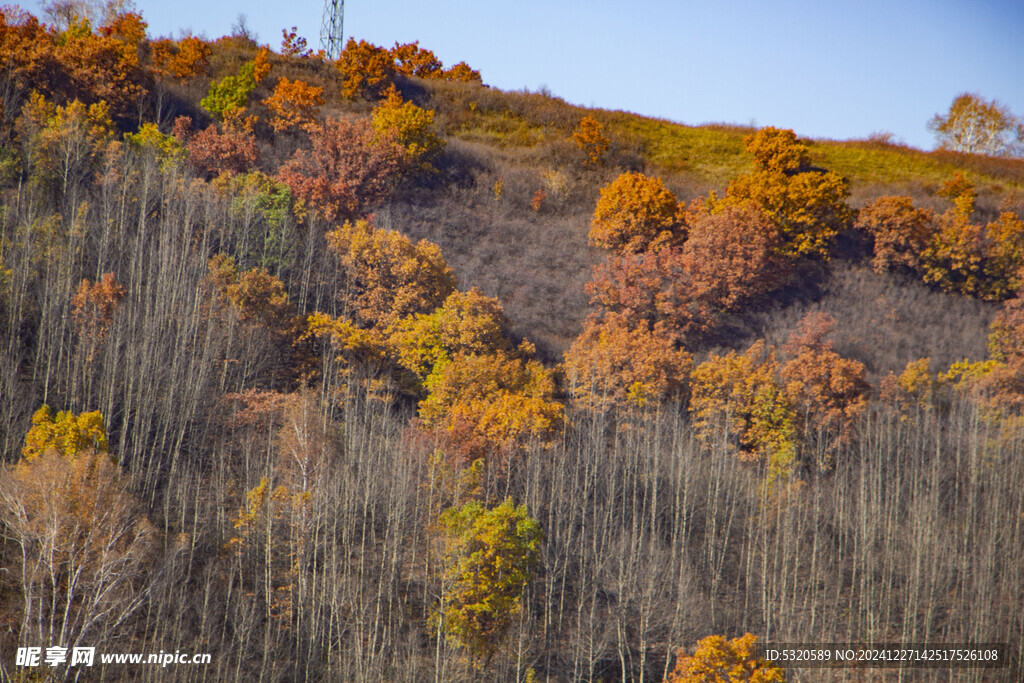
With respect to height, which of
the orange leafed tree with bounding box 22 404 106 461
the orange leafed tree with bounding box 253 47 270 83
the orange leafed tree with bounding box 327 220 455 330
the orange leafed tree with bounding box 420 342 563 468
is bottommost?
the orange leafed tree with bounding box 22 404 106 461

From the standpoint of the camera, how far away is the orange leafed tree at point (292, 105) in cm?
5331

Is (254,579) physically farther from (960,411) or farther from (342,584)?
(960,411)

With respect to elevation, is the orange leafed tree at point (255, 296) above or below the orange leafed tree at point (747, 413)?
above

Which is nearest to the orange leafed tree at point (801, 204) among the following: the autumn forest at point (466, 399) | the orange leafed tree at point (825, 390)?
the autumn forest at point (466, 399)

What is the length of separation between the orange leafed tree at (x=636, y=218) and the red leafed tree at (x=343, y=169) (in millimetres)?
12389

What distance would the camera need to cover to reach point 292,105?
54.1 metres

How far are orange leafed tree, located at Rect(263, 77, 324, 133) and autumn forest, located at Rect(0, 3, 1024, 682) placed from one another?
293 millimetres

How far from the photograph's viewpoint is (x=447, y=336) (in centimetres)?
3762

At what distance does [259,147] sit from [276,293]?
16.4 meters

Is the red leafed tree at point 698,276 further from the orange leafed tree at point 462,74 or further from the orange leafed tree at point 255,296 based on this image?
the orange leafed tree at point 462,74

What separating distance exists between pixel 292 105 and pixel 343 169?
870 centimetres

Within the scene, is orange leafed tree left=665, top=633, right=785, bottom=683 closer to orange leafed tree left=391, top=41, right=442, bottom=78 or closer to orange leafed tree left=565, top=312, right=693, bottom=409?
orange leafed tree left=565, top=312, right=693, bottom=409

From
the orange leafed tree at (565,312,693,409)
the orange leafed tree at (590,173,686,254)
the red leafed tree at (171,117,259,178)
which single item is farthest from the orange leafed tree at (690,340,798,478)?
the red leafed tree at (171,117,259,178)

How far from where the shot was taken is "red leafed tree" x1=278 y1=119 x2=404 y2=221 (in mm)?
46125
